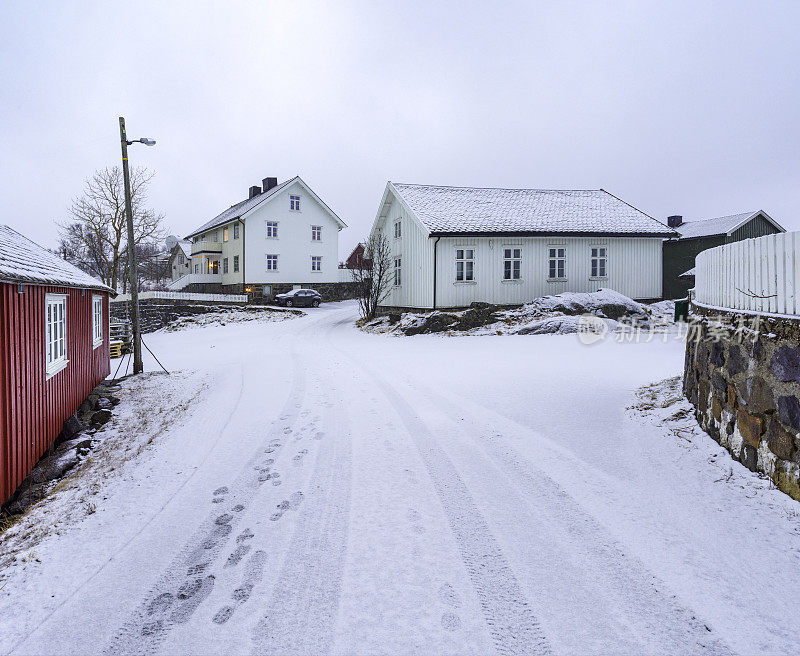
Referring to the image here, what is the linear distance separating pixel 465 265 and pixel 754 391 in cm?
1695

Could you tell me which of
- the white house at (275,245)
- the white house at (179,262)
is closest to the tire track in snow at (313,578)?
the white house at (275,245)

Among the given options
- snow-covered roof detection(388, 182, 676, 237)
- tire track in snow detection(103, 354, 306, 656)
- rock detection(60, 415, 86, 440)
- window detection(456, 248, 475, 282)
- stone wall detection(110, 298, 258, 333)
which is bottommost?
rock detection(60, 415, 86, 440)

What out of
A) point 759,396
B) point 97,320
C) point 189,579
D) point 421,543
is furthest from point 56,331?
point 759,396

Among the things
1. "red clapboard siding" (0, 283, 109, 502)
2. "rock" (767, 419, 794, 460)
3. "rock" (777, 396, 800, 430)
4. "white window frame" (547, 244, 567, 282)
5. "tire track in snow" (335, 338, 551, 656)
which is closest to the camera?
"tire track in snow" (335, 338, 551, 656)

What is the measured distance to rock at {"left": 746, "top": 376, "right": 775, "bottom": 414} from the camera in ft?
14.8

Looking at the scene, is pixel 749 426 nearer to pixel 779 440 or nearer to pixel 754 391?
pixel 754 391

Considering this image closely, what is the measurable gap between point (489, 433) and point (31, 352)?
648 centimetres

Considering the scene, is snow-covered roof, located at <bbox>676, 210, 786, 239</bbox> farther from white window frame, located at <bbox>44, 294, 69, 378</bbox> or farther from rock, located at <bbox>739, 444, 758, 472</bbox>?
Result: white window frame, located at <bbox>44, 294, 69, 378</bbox>

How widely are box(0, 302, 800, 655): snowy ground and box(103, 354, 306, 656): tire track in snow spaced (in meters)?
0.01

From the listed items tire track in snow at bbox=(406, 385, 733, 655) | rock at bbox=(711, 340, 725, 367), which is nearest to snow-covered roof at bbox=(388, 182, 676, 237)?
rock at bbox=(711, 340, 725, 367)

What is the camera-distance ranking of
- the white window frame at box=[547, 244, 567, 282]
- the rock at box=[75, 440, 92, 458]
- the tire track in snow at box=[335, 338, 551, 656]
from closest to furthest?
the tire track in snow at box=[335, 338, 551, 656]
the rock at box=[75, 440, 92, 458]
the white window frame at box=[547, 244, 567, 282]

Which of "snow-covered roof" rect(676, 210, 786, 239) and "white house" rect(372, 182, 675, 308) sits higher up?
"snow-covered roof" rect(676, 210, 786, 239)

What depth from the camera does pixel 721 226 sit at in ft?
104

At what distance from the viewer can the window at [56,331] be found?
8.03 m
